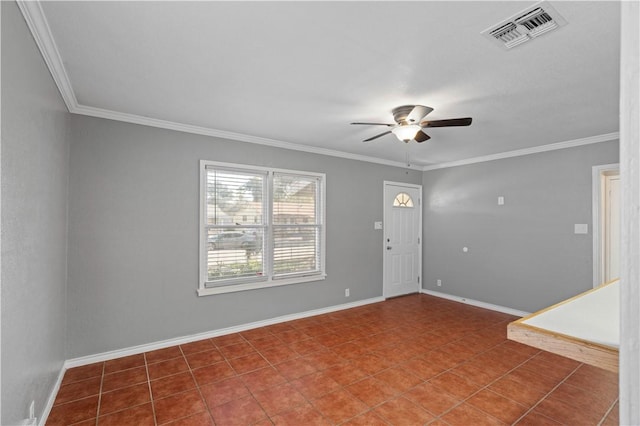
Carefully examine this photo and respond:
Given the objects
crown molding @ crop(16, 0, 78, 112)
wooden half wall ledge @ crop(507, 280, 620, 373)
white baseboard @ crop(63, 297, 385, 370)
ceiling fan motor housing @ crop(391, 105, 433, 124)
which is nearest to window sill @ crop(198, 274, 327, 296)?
white baseboard @ crop(63, 297, 385, 370)

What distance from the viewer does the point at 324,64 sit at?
7.40 feet

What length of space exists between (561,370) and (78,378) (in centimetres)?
441

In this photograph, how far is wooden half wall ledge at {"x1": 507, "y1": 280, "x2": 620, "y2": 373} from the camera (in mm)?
855

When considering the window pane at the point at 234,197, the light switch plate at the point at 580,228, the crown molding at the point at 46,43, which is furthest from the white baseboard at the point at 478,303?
the crown molding at the point at 46,43

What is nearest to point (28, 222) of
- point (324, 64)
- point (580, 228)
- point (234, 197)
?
point (324, 64)

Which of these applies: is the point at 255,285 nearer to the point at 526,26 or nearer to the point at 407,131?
the point at 407,131

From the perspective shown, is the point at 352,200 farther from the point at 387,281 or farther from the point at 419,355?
the point at 419,355

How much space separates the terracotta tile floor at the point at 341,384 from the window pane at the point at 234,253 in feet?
2.41

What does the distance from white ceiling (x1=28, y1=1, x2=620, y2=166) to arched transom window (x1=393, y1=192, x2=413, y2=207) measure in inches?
87.1

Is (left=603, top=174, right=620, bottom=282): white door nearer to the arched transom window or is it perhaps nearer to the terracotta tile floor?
the terracotta tile floor

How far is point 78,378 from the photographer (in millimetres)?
2814

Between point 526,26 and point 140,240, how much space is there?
367cm

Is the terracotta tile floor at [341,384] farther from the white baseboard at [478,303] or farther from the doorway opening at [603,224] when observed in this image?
the doorway opening at [603,224]

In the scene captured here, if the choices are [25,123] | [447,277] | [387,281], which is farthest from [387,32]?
[447,277]
